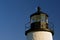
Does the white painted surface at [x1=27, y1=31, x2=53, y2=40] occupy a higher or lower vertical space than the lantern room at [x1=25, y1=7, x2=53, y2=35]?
→ lower

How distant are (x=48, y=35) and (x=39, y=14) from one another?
1488 mm

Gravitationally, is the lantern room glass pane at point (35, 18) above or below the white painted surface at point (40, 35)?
above

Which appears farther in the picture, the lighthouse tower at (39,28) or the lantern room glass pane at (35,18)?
the lantern room glass pane at (35,18)

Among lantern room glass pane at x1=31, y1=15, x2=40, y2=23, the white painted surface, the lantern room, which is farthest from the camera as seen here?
lantern room glass pane at x1=31, y1=15, x2=40, y2=23

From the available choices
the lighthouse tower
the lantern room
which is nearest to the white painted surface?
the lighthouse tower

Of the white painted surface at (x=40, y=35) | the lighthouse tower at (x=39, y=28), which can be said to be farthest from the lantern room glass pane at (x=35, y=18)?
the white painted surface at (x=40, y=35)

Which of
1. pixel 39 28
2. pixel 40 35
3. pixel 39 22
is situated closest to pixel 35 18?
pixel 39 22

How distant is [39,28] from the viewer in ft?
52.2

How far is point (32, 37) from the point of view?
15883 millimetres

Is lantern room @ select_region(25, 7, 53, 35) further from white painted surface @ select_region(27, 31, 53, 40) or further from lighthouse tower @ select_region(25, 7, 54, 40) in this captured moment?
white painted surface @ select_region(27, 31, 53, 40)

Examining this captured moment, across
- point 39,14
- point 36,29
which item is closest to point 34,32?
point 36,29

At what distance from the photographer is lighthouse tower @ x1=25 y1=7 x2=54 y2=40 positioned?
15797mm

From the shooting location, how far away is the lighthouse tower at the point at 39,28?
1580 cm

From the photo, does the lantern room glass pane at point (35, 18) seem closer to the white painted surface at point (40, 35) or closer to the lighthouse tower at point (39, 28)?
the lighthouse tower at point (39, 28)
